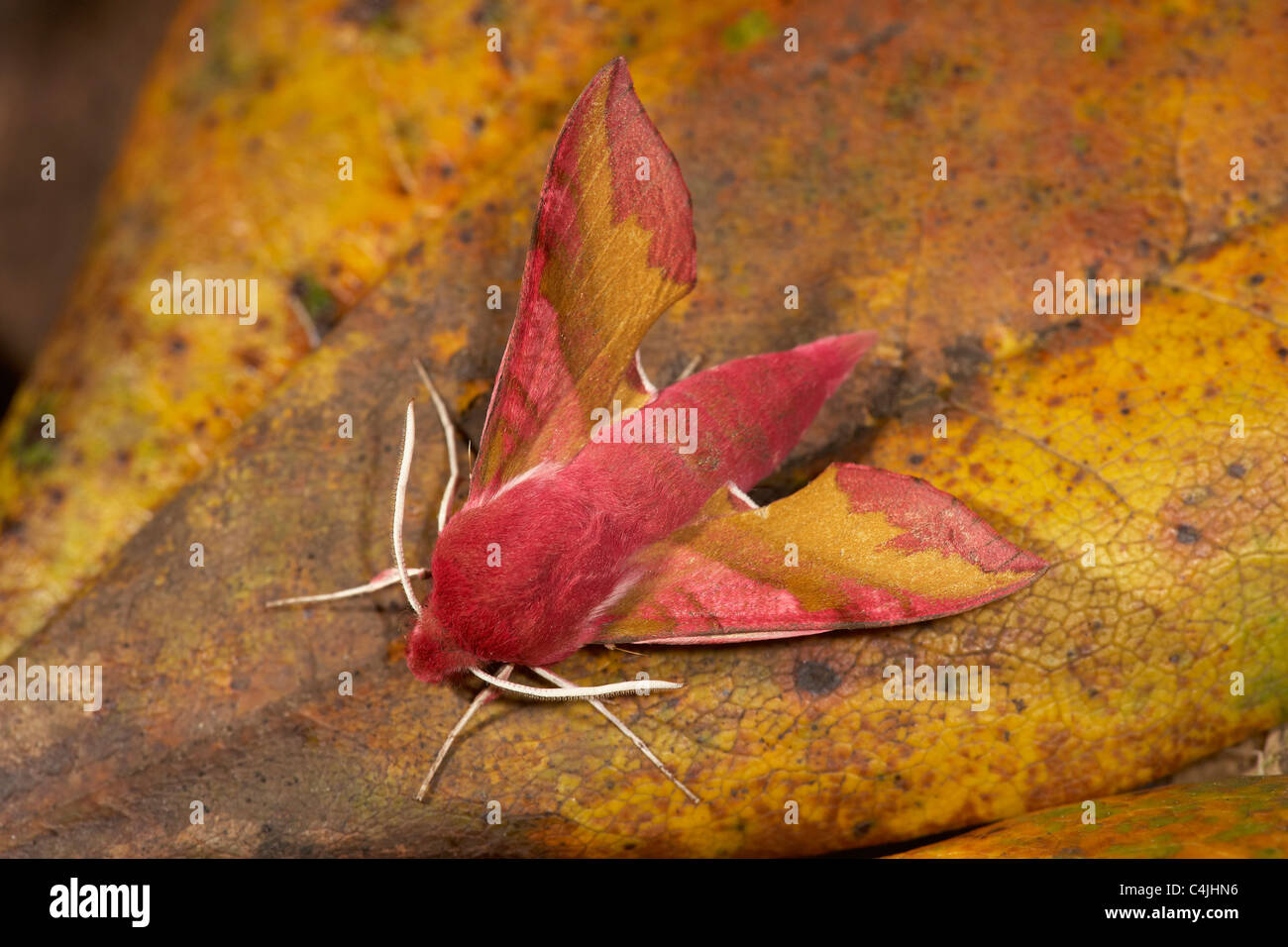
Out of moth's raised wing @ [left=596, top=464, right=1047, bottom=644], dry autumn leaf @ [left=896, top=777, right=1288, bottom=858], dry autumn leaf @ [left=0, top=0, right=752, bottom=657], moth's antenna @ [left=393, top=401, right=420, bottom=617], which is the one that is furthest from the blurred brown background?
dry autumn leaf @ [left=896, top=777, right=1288, bottom=858]

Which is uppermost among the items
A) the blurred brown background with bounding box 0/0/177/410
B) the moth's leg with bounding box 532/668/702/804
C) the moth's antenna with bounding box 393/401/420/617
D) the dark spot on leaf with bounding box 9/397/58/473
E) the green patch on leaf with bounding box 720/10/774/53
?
the blurred brown background with bounding box 0/0/177/410

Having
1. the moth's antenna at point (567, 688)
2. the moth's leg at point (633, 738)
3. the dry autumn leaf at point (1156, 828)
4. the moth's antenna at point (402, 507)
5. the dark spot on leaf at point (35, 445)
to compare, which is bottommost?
the dry autumn leaf at point (1156, 828)

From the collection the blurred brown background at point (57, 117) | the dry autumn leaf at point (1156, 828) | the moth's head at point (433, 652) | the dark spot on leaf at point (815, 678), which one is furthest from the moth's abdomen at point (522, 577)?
the blurred brown background at point (57, 117)

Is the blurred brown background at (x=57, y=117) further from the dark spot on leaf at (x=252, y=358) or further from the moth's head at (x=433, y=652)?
the moth's head at (x=433, y=652)

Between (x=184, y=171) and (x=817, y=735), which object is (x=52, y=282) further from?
(x=817, y=735)

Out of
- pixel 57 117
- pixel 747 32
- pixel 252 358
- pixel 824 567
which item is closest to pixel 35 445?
pixel 252 358

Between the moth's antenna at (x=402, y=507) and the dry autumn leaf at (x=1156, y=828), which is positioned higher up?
the moth's antenna at (x=402, y=507)

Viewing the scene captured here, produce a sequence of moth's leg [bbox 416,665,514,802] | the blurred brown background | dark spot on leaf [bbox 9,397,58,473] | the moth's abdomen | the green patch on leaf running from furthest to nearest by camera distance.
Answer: the blurred brown background < the green patch on leaf < dark spot on leaf [bbox 9,397,58,473] < moth's leg [bbox 416,665,514,802] < the moth's abdomen

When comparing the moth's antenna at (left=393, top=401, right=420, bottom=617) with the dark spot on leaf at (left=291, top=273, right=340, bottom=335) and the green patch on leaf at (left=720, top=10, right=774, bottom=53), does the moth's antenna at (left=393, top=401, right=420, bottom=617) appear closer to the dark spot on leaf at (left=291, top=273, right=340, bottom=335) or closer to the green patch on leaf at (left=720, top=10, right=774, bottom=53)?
the dark spot on leaf at (left=291, top=273, right=340, bottom=335)

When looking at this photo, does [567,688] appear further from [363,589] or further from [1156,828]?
[1156,828]
